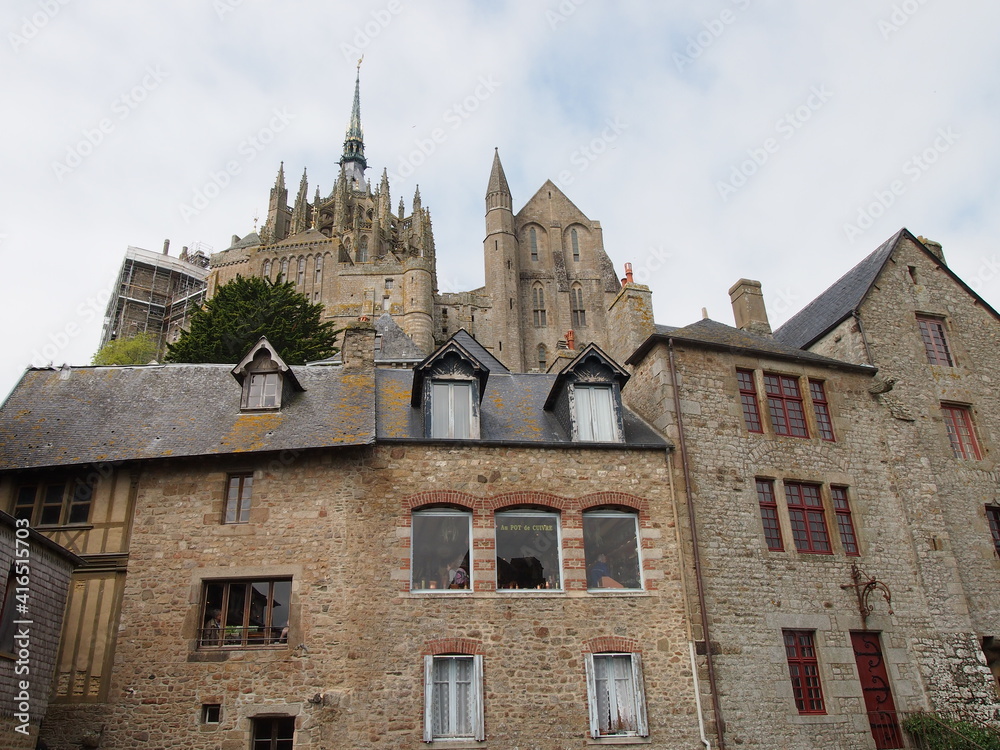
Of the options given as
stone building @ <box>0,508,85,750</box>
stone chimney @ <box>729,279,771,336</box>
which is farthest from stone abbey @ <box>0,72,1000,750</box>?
stone chimney @ <box>729,279,771,336</box>

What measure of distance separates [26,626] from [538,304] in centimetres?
5335

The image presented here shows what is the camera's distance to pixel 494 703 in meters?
12.4

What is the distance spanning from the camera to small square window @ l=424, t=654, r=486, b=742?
40.1 ft

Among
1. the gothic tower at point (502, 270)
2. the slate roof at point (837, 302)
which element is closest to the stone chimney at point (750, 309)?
the slate roof at point (837, 302)

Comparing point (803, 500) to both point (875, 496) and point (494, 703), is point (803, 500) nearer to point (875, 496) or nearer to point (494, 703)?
point (875, 496)

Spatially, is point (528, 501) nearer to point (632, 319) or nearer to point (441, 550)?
point (441, 550)

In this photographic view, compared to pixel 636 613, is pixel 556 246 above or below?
above

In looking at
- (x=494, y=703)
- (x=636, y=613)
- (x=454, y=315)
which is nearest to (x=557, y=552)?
(x=636, y=613)

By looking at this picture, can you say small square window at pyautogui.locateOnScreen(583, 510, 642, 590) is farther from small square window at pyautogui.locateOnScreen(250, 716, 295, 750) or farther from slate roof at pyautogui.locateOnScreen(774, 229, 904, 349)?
slate roof at pyautogui.locateOnScreen(774, 229, 904, 349)

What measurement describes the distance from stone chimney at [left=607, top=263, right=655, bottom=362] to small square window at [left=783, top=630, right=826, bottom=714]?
6.69 m

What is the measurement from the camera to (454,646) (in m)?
12.6

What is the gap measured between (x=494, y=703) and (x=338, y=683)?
238cm

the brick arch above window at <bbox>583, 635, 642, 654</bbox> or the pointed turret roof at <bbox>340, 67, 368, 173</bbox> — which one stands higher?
the pointed turret roof at <bbox>340, 67, 368, 173</bbox>

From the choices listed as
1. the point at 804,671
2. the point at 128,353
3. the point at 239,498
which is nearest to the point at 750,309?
the point at 804,671
